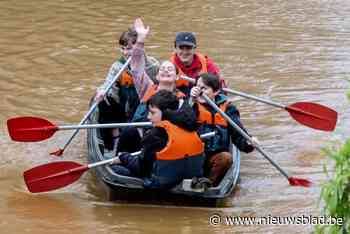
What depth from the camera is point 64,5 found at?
17.0 m

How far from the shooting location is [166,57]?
1284 cm

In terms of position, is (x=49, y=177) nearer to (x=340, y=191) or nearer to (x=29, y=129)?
(x=29, y=129)

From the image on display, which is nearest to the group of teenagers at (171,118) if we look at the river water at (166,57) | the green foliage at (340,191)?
the river water at (166,57)

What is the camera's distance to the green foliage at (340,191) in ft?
11.6

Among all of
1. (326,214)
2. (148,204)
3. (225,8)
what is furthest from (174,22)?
(326,214)

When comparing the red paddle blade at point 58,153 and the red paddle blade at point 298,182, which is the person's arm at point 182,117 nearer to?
the red paddle blade at point 298,182

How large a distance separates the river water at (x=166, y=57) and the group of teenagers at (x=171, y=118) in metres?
0.41

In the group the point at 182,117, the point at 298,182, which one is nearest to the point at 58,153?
the point at 182,117

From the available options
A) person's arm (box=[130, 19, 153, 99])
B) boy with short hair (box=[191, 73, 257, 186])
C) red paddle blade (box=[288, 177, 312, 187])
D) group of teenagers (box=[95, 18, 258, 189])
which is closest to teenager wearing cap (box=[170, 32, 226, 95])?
group of teenagers (box=[95, 18, 258, 189])

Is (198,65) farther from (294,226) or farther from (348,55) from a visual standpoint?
(348,55)

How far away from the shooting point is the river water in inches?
286

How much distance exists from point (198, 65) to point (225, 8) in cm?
895

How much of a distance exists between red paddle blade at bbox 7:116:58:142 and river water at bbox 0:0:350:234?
52 cm

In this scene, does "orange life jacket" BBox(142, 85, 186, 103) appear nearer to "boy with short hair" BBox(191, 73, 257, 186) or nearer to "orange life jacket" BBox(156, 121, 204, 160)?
"boy with short hair" BBox(191, 73, 257, 186)
